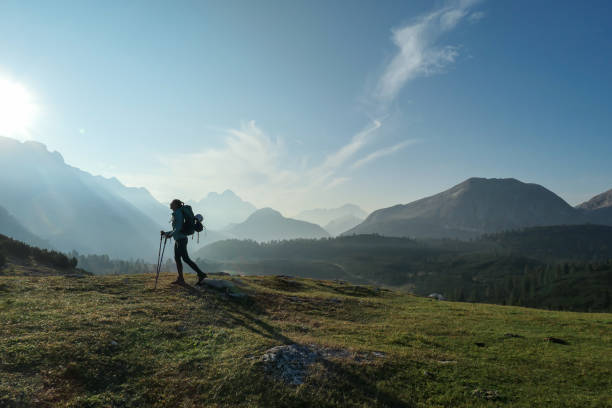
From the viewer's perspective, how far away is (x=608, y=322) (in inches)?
895

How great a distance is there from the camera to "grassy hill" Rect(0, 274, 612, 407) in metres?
8.64

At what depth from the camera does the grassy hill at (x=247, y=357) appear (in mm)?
8641

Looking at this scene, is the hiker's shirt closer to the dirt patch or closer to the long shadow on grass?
the long shadow on grass

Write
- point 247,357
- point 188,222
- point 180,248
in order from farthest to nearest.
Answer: point 188,222 < point 180,248 < point 247,357

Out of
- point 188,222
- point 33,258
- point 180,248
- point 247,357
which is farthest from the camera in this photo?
point 33,258

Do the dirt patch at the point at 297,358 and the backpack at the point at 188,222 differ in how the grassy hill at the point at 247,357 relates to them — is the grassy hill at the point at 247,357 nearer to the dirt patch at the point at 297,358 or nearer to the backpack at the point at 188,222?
the dirt patch at the point at 297,358

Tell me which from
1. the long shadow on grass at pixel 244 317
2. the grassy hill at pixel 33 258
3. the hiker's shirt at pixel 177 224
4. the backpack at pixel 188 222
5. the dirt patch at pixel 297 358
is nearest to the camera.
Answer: the dirt patch at pixel 297 358

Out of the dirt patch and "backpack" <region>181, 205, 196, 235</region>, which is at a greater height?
"backpack" <region>181, 205, 196, 235</region>

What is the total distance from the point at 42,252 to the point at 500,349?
53.2 metres

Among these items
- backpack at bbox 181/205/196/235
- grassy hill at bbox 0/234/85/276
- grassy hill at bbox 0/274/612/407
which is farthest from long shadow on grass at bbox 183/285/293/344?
grassy hill at bbox 0/234/85/276

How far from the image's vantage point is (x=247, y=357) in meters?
10.8

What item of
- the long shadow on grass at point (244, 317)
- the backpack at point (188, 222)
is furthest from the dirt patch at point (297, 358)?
the backpack at point (188, 222)

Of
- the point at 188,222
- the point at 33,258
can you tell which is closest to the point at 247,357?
the point at 188,222

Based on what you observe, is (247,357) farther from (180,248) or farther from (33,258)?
(33,258)
